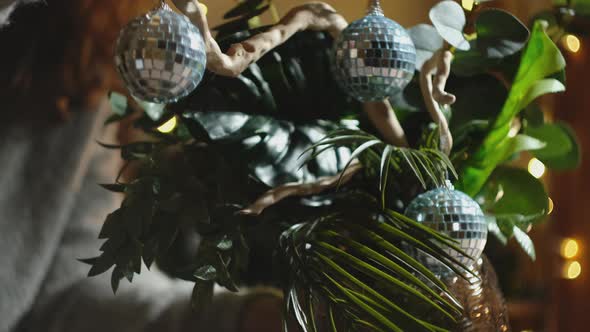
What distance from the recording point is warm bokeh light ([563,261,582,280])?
3.55ft

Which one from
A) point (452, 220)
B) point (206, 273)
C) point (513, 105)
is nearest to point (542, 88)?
point (513, 105)

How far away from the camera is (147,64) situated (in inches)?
12.8

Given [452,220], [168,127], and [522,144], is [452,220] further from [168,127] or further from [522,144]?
[168,127]

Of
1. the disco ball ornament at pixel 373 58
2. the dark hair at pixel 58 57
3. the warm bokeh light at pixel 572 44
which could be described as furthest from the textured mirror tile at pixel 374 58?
the warm bokeh light at pixel 572 44

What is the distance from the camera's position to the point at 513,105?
0.49 meters

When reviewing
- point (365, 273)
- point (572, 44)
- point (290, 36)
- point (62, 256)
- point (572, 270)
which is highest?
point (290, 36)

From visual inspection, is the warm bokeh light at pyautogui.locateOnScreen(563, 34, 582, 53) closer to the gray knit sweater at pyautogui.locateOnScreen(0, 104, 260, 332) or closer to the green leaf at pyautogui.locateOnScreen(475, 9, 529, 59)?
the green leaf at pyautogui.locateOnScreen(475, 9, 529, 59)

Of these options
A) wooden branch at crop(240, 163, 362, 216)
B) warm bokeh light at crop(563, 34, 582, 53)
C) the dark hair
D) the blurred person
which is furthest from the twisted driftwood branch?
warm bokeh light at crop(563, 34, 582, 53)

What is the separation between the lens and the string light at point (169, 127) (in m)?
0.55

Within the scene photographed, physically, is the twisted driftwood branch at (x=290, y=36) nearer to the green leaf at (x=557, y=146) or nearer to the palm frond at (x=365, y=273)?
the palm frond at (x=365, y=273)

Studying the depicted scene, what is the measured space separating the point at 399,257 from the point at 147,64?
7.6 inches

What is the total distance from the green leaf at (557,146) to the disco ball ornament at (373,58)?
0.20m

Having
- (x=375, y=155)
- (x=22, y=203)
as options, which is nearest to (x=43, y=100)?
(x=22, y=203)

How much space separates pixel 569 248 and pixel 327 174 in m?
0.77
